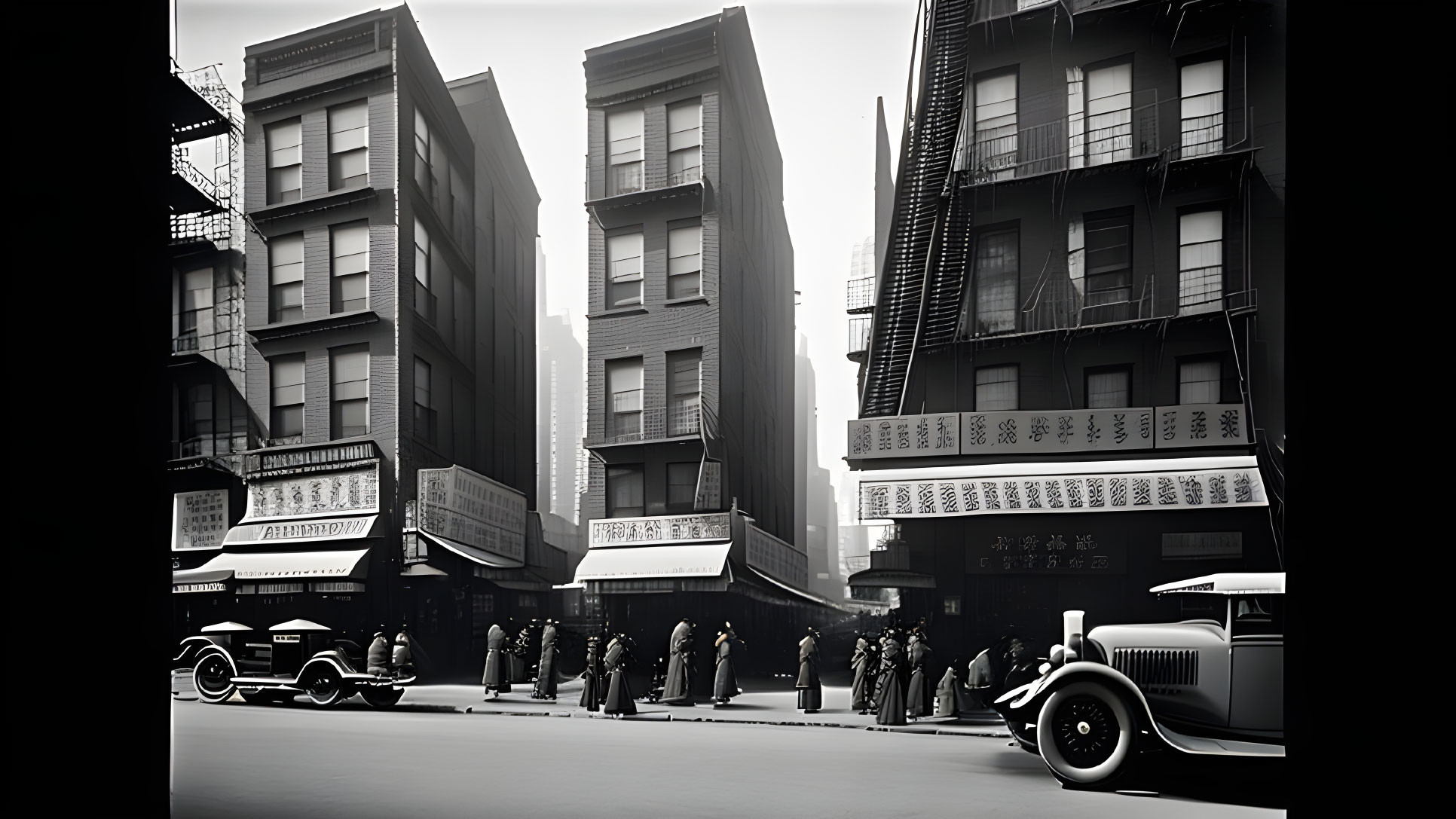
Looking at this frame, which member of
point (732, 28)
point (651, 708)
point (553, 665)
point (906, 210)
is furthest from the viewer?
point (732, 28)

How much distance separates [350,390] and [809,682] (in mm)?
12698

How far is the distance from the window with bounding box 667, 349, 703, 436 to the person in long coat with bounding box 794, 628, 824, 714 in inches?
251

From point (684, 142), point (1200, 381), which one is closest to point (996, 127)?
point (1200, 381)

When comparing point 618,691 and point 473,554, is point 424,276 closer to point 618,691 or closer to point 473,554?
point 473,554

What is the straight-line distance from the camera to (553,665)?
20141 mm

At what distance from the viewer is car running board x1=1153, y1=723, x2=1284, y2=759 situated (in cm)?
1012

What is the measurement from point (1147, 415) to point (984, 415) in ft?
9.20

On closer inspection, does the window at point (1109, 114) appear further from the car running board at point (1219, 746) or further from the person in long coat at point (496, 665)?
the person in long coat at point (496, 665)

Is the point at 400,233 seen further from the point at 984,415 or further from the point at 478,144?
the point at 984,415

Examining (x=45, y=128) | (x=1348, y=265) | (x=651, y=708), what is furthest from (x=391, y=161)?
(x=1348, y=265)

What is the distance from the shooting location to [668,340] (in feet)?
77.4

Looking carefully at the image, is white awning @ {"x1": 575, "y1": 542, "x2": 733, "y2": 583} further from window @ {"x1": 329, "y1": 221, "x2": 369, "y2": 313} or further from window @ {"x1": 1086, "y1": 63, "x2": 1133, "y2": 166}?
window @ {"x1": 1086, "y1": 63, "x2": 1133, "y2": 166}

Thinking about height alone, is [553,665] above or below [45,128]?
below

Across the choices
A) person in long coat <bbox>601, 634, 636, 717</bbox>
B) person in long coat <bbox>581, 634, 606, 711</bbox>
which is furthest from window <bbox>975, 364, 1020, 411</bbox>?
person in long coat <bbox>581, 634, 606, 711</bbox>
